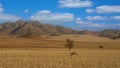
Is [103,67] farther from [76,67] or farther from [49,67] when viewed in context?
[49,67]

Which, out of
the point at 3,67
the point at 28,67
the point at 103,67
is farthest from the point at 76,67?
the point at 3,67

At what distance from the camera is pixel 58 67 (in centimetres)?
1964

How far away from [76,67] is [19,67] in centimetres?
394

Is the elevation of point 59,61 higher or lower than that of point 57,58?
higher

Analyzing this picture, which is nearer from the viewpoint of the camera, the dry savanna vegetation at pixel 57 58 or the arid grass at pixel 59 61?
the arid grass at pixel 59 61

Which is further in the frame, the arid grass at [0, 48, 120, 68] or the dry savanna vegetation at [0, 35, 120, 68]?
the dry savanna vegetation at [0, 35, 120, 68]

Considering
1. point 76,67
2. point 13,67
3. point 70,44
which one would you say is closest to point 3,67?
point 13,67

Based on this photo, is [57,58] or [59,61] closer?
[59,61]

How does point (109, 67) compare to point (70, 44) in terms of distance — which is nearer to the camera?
point (109, 67)

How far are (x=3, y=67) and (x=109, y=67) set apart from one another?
7362 mm

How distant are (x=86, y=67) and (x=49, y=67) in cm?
260

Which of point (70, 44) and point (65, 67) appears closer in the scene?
point (65, 67)

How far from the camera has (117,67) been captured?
19656 millimetres

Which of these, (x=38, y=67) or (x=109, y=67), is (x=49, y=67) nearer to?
(x=38, y=67)
